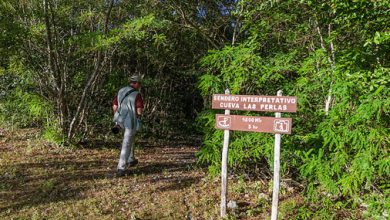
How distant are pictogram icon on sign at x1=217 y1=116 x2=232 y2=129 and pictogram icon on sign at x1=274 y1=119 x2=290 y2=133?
0.74m

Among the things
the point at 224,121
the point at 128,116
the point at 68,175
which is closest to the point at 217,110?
the point at 224,121

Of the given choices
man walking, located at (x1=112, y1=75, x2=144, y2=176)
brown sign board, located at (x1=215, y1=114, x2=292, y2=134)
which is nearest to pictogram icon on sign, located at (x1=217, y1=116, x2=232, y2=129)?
brown sign board, located at (x1=215, y1=114, x2=292, y2=134)

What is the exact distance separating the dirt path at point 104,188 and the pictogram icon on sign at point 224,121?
1.35 m

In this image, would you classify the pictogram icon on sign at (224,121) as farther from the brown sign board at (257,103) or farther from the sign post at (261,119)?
the brown sign board at (257,103)

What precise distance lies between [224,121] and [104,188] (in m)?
2.69

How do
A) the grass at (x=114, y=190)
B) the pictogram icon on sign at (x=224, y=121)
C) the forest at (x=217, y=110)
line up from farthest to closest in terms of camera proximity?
the grass at (x=114, y=190) → the pictogram icon on sign at (x=224, y=121) → the forest at (x=217, y=110)

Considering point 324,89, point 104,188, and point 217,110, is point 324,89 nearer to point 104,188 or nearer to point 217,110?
point 217,110

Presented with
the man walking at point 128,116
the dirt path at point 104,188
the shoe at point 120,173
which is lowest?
the dirt path at point 104,188

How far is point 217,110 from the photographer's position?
→ 21.4ft

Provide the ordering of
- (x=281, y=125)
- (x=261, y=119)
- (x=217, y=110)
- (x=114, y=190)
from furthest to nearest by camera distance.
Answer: (x=217, y=110)
(x=114, y=190)
(x=261, y=119)
(x=281, y=125)

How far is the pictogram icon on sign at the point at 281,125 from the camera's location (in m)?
4.60

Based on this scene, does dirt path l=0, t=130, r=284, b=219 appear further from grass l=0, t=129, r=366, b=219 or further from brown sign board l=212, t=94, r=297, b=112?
brown sign board l=212, t=94, r=297, b=112

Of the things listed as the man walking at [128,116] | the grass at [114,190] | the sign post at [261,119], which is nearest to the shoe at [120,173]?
the man walking at [128,116]

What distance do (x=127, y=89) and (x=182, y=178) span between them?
2140 millimetres
